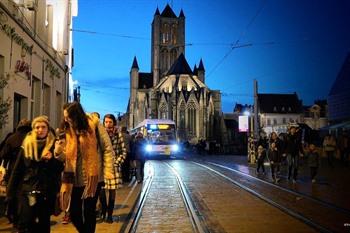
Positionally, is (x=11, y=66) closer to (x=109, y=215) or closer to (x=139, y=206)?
(x=139, y=206)

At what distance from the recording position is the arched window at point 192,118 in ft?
Answer: 309

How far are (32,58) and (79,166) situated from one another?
37.2 ft

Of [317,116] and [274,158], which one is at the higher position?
[317,116]

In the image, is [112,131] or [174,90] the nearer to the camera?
[112,131]

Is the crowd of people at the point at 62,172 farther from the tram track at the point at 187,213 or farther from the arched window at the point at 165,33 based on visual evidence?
the arched window at the point at 165,33

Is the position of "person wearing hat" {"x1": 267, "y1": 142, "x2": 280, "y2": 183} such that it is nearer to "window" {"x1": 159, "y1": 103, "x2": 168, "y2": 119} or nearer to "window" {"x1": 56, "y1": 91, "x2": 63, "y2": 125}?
"window" {"x1": 56, "y1": 91, "x2": 63, "y2": 125}

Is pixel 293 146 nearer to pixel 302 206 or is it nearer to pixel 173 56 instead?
pixel 302 206

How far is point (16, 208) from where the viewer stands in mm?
5211

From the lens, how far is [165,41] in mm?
115875

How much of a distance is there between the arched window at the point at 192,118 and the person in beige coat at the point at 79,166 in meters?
88.9

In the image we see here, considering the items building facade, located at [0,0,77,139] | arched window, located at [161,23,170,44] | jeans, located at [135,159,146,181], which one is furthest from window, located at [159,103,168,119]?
jeans, located at [135,159,146,181]

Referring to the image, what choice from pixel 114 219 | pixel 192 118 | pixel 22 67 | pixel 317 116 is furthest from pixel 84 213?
pixel 317 116

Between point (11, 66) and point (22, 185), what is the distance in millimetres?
8392

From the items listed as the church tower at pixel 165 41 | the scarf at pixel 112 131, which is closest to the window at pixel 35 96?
the scarf at pixel 112 131
